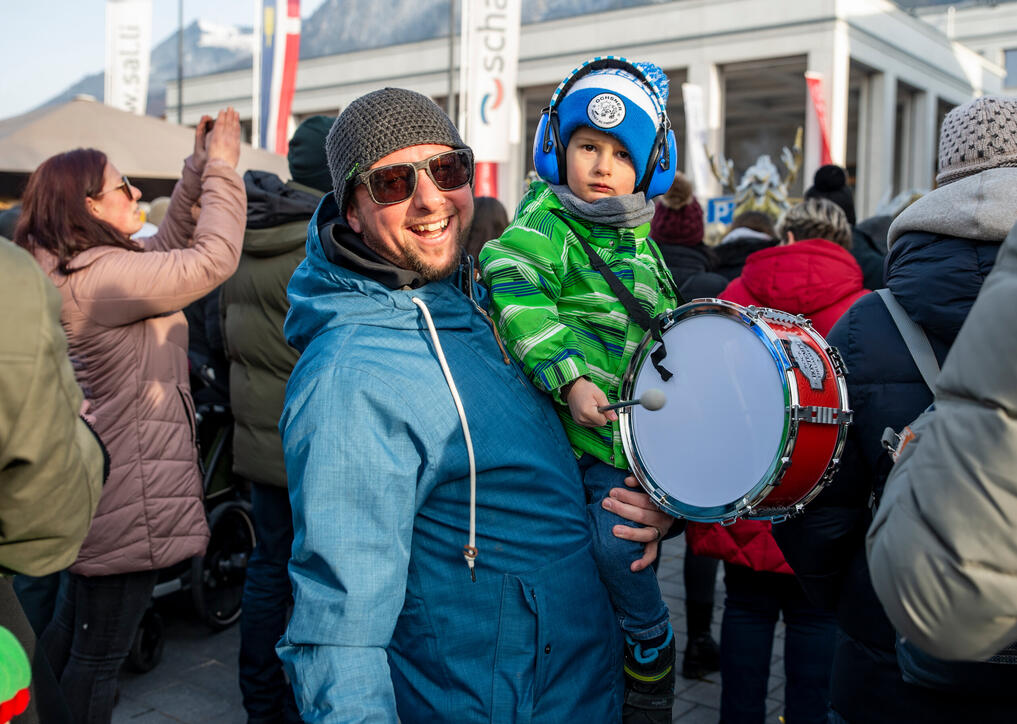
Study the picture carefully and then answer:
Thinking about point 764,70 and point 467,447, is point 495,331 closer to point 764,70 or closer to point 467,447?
point 467,447

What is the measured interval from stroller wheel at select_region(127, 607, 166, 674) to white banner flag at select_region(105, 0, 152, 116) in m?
13.9

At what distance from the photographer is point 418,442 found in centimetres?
175

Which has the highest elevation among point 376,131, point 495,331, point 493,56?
point 493,56

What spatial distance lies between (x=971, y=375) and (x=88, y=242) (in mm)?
3090

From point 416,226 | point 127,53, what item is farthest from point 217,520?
point 127,53

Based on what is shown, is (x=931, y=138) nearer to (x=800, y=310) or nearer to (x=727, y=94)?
(x=727, y=94)

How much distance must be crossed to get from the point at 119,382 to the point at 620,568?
2263 mm

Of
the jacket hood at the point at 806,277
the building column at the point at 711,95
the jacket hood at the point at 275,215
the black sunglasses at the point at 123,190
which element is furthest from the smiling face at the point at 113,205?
the building column at the point at 711,95

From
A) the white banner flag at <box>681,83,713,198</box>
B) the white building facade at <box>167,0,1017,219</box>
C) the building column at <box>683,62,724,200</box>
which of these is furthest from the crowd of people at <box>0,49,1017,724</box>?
the building column at <box>683,62,724,200</box>

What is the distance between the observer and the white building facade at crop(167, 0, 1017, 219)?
2947 centimetres

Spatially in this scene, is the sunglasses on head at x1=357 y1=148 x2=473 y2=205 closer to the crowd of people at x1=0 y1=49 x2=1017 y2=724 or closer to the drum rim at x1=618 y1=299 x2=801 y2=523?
the crowd of people at x1=0 y1=49 x2=1017 y2=724

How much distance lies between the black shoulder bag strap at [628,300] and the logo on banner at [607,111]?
0.25m

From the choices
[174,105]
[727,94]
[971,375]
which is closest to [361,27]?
[174,105]

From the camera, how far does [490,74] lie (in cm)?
1262
